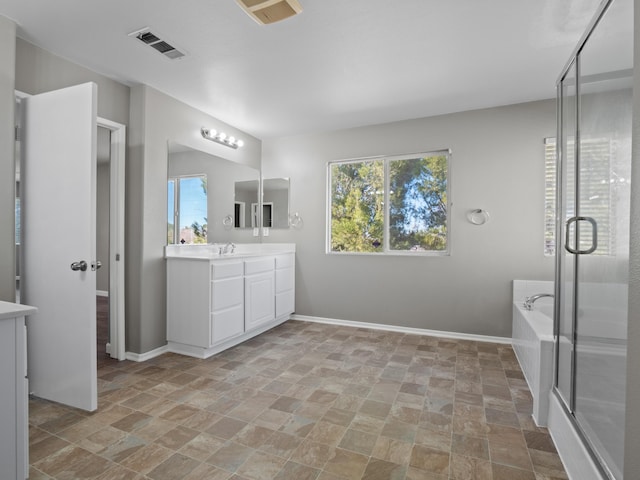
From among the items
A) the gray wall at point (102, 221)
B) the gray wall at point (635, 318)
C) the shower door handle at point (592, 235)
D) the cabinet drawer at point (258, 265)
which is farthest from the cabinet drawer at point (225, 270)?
the gray wall at point (102, 221)

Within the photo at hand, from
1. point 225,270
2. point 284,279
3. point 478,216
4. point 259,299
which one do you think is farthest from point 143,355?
point 478,216

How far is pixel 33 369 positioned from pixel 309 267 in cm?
291

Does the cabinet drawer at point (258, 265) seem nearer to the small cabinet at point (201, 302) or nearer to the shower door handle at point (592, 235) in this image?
the small cabinet at point (201, 302)

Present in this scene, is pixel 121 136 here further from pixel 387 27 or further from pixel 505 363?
pixel 505 363

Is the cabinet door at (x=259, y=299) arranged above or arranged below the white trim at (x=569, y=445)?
above

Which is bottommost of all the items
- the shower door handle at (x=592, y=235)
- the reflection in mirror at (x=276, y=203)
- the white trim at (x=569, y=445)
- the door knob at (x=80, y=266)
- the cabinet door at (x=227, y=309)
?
the white trim at (x=569, y=445)

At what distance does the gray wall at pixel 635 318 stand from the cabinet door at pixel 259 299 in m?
3.06

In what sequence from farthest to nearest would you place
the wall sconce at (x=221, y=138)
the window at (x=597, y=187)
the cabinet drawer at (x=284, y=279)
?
the cabinet drawer at (x=284, y=279) → the wall sconce at (x=221, y=138) → the window at (x=597, y=187)

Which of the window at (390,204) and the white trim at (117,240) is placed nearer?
the white trim at (117,240)

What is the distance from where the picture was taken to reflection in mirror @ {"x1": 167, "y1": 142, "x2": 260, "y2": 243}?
11.1 ft

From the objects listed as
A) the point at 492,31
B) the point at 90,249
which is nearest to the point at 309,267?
the point at 90,249

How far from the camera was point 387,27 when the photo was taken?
2.21 metres

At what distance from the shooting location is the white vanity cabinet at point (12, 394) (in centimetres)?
130

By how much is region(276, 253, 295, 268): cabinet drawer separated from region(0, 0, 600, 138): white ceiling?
1.77 metres
